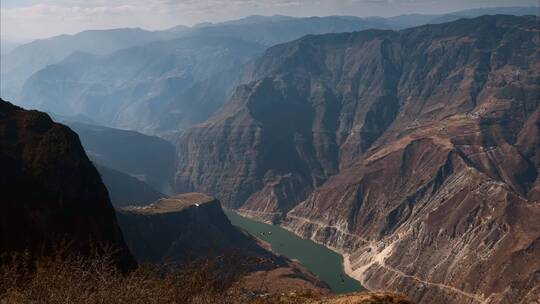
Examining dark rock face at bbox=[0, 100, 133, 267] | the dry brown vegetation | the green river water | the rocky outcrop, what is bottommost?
the green river water

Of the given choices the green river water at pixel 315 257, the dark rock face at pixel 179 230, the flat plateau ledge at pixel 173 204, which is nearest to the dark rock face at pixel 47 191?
the dark rock face at pixel 179 230

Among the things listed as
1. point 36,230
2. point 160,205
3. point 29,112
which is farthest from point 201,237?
point 36,230

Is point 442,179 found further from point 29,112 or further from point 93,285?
point 93,285

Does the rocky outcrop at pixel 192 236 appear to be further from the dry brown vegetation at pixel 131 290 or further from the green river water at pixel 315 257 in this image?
the dry brown vegetation at pixel 131 290

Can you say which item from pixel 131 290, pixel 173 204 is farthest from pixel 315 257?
pixel 131 290

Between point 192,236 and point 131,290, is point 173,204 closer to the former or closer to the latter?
point 192,236

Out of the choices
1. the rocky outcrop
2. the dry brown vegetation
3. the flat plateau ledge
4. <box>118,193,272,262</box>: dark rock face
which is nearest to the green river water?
the rocky outcrop

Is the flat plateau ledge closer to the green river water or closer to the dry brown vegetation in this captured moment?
the green river water
